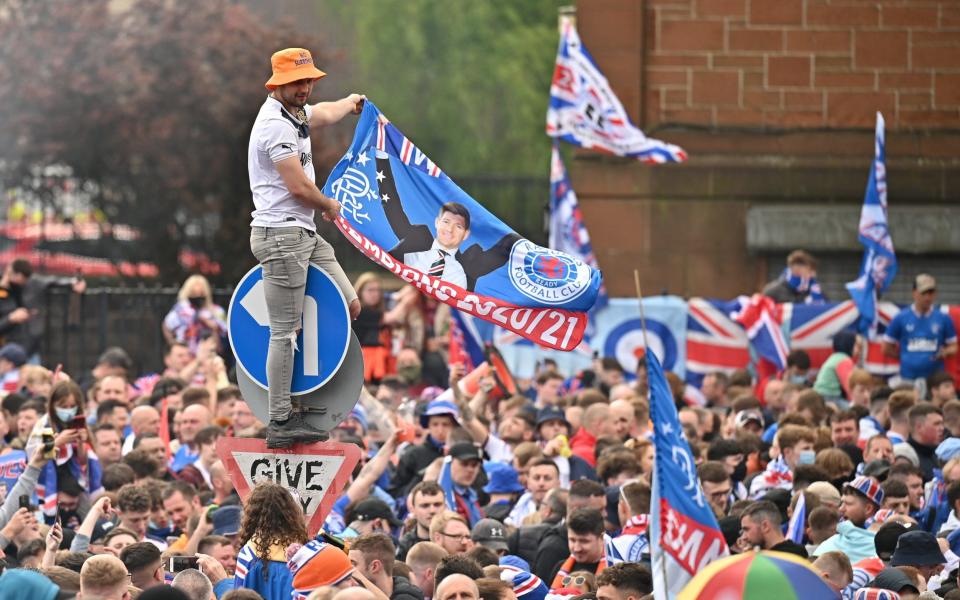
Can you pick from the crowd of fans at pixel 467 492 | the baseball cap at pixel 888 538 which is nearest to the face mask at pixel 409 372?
the crowd of fans at pixel 467 492

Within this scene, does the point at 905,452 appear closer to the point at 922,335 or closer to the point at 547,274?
the point at 547,274

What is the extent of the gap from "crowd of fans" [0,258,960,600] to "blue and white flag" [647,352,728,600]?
4.04ft

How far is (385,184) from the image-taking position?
35.1 feet

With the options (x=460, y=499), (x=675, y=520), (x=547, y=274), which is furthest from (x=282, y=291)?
(x=460, y=499)

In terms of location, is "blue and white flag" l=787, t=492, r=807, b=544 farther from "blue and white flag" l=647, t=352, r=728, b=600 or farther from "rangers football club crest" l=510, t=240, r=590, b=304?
"blue and white flag" l=647, t=352, r=728, b=600

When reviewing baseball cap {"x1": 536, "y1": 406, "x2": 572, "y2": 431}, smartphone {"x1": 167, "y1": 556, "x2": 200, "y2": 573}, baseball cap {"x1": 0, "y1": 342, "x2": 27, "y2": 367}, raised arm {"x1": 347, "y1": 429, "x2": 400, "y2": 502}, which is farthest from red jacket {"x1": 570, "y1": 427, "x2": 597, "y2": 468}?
baseball cap {"x1": 0, "y1": 342, "x2": 27, "y2": 367}

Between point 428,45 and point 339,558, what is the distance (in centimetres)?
3995

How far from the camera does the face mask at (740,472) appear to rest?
47.3 ft

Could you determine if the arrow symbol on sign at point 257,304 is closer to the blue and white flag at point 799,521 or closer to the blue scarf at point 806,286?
the blue and white flag at point 799,521

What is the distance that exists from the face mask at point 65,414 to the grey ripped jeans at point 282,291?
404 cm

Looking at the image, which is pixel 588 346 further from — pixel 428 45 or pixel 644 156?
pixel 428 45

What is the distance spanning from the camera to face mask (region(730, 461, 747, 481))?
1441 centimetres

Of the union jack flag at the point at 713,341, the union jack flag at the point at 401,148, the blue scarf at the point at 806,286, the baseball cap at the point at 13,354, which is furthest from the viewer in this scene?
the blue scarf at the point at 806,286

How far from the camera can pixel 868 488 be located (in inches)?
495
